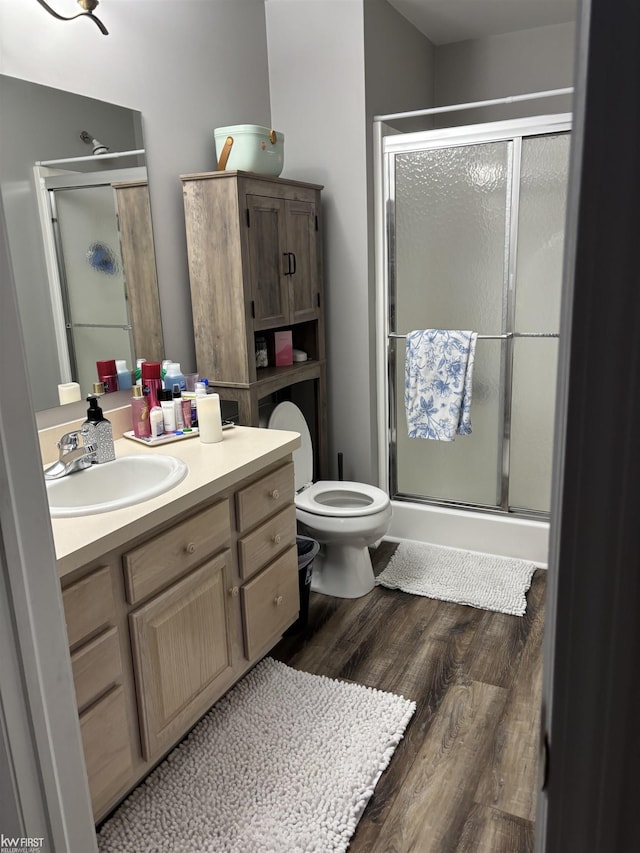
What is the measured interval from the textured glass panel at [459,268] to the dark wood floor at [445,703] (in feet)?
2.10

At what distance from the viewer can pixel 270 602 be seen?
222cm

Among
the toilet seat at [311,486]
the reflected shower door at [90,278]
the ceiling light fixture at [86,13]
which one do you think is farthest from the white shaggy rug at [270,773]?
the ceiling light fixture at [86,13]

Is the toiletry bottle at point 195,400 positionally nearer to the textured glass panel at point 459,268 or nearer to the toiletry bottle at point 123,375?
the toiletry bottle at point 123,375

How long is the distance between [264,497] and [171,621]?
1.73 feet

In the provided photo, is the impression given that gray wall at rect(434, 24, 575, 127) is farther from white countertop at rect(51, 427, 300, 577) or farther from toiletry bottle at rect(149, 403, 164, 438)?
toiletry bottle at rect(149, 403, 164, 438)

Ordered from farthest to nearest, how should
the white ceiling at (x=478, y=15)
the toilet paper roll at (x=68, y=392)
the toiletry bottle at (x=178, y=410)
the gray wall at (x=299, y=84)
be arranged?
the white ceiling at (x=478, y=15) → the toiletry bottle at (x=178, y=410) → the gray wall at (x=299, y=84) → the toilet paper roll at (x=68, y=392)

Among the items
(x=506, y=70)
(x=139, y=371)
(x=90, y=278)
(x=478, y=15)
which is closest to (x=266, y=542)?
(x=139, y=371)

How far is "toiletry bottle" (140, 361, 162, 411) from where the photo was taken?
2.29 m

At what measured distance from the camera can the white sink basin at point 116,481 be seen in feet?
6.08

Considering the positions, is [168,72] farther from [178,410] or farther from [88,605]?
[88,605]

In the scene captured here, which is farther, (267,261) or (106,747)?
(267,261)

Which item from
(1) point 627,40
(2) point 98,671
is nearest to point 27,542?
(2) point 98,671

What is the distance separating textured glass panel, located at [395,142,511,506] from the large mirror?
125 cm

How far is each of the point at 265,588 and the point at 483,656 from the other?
33.0 inches
